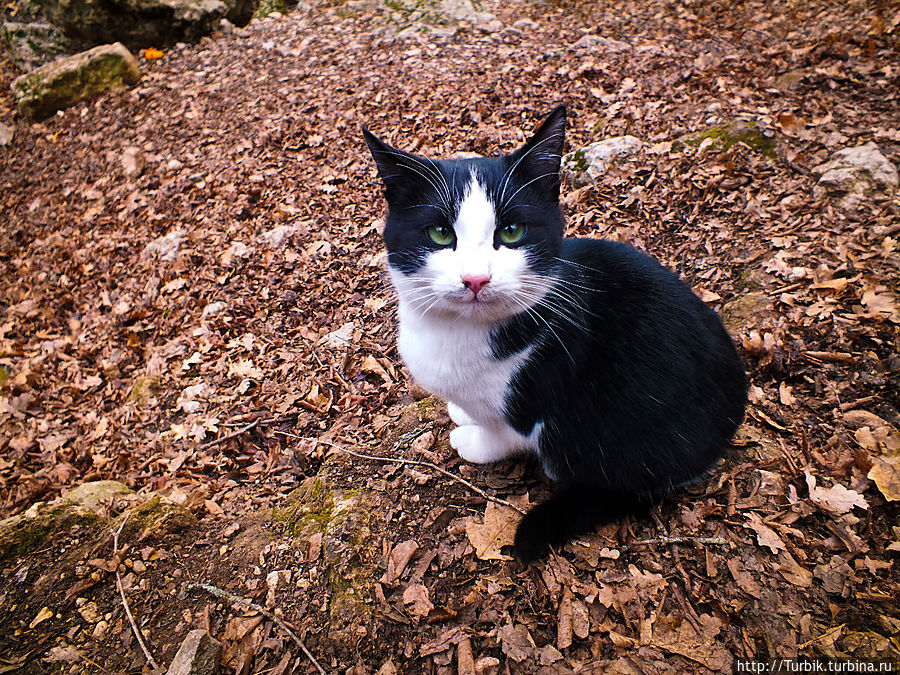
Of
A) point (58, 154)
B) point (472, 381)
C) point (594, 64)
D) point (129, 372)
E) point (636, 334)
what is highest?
point (594, 64)

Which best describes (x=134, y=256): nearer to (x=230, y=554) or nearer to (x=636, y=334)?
(x=230, y=554)

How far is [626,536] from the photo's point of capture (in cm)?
222

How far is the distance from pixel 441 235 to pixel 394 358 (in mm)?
1763

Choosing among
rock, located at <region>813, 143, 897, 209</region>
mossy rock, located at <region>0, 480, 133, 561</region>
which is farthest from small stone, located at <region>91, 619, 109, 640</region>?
rock, located at <region>813, 143, 897, 209</region>

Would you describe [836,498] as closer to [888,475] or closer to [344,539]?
[888,475]

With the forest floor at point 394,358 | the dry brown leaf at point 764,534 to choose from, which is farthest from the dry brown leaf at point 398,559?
the dry brown leaf at point 764,534

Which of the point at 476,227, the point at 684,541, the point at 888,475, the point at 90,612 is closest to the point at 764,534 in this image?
the point at 684,541

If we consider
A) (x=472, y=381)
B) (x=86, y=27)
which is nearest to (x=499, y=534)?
(x=472, y=381)

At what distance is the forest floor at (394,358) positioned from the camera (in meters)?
1.96

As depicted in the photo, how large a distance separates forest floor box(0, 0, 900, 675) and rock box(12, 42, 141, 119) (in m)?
0.37

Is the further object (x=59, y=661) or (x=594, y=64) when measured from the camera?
(x=594, y=64)

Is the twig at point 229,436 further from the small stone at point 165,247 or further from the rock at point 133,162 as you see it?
the rock at point 133,162

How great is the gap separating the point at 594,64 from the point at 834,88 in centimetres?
258

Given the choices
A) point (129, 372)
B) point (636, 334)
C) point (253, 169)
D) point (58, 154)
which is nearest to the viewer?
point (636, 334)
